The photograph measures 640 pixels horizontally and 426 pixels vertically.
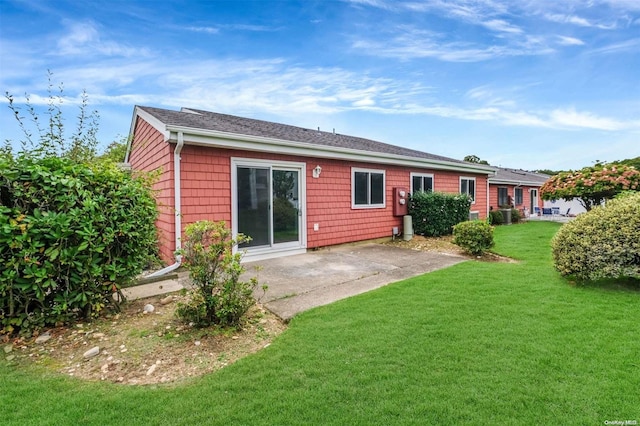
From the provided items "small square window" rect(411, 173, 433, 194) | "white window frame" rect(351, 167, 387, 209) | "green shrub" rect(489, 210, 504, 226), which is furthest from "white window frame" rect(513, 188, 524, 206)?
"white window frame" rect(351, 167, 387, 209)

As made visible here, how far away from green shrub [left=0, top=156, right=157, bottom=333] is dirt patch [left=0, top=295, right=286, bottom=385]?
0.29 meters

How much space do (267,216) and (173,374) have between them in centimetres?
474

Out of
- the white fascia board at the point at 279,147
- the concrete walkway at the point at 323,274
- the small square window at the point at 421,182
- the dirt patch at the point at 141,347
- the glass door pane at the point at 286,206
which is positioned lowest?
the dirt patch at the point at 141,347

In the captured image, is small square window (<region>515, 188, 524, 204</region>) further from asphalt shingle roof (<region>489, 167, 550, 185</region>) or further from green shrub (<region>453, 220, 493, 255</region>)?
green shrub (<region>453, 220, 493, 255</region>)

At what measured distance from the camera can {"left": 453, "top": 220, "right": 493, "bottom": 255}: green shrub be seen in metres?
7.55

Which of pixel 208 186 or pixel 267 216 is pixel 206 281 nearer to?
pixel 208 186

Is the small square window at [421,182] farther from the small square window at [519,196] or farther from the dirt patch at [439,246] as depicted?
the small square window at [519,196]

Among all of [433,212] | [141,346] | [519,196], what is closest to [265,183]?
[141,346]

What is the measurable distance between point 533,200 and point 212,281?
28.5m

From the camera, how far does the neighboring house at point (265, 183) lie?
6.07 metres

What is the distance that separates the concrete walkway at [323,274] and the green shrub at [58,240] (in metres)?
1.03

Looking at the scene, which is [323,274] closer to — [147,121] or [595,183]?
[147,121]

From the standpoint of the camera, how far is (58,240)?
3205mm

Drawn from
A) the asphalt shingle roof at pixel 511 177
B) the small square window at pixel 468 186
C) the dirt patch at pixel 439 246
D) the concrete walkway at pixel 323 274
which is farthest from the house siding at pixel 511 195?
the concrete walkway at pixel 323 274
